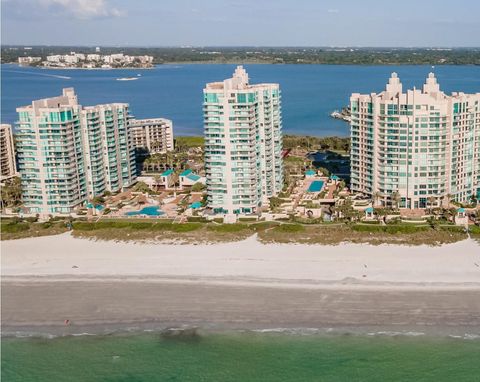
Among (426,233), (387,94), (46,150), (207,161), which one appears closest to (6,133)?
(46,150)

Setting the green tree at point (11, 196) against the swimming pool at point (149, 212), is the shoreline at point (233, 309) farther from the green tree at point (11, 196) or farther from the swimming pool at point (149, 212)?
the green tree at point (11, 196)

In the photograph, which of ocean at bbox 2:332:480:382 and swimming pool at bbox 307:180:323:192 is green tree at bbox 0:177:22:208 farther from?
ocean at bbox 2:332:480:382

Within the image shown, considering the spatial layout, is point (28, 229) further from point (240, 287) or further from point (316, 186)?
point (316, 186)

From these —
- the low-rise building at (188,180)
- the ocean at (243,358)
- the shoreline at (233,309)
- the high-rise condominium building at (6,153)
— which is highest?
the high-rise condominium building at (6,153)

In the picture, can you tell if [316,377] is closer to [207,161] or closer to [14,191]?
[207,161]

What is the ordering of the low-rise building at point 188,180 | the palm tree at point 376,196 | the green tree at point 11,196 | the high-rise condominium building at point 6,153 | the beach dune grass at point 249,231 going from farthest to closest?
1. the high-rise condominium building at point 6,153
2. the low-rise building at point 188,180
3. the green tree at point 11,196
4. the palm tree at point 376,196
5. the beach dune grass at point 249,231

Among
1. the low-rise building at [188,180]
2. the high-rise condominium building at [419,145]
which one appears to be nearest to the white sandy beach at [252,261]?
the high-rise condominium building at [419,145]
